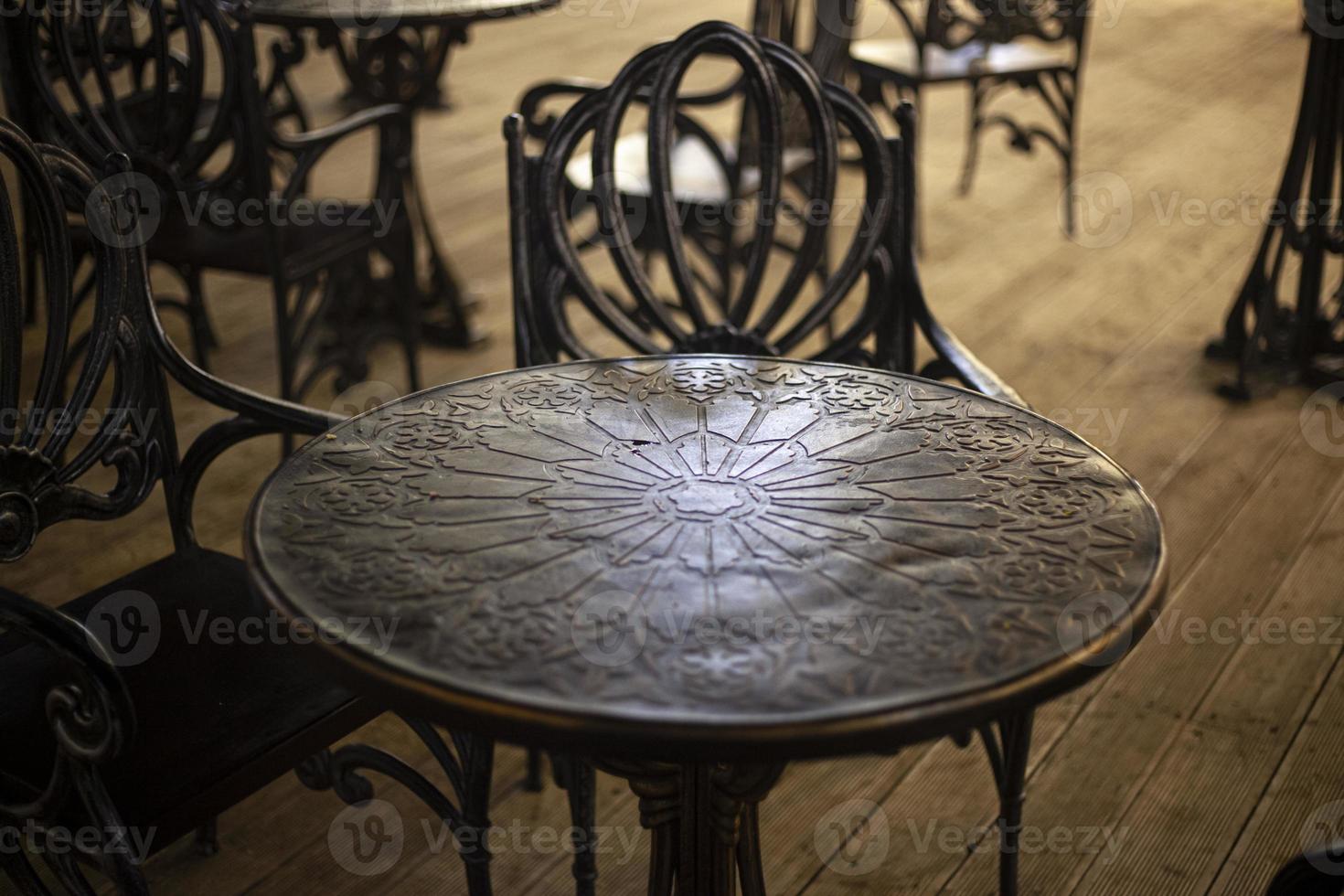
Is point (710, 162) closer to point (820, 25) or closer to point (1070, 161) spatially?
point (820, 25)

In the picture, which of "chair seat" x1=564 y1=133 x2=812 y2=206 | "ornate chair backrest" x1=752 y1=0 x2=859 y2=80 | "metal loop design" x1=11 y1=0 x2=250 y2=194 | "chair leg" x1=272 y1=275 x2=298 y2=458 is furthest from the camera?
"ornate chair backrest" x1=752 y1=0 x2=859 y2=80

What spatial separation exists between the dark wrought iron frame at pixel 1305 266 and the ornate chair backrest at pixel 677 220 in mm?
1512

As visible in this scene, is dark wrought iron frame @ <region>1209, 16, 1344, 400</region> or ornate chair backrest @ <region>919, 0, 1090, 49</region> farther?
ornate chair backrest @ <region>919, 0, 1090, 49</region>

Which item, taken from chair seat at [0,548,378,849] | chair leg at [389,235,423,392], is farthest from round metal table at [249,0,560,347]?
chair seat at [0,548,378,849]

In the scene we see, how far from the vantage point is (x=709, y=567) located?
3.63 ft

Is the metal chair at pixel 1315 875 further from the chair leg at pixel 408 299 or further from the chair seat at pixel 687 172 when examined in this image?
the chair leg at pixel 408 299

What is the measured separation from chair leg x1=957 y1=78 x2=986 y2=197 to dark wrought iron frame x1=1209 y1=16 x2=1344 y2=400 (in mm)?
1066

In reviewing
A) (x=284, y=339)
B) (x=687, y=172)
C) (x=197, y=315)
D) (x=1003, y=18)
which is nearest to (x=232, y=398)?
(x=284, y=339)

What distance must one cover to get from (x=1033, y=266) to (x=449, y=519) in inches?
122

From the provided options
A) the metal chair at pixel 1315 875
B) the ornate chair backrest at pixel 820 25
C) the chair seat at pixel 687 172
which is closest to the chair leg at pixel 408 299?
the chair seat at pixel 687 172

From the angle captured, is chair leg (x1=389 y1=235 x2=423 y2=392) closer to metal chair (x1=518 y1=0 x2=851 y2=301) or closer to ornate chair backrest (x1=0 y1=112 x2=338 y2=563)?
metal chair (x1=518 y1=0 x2=851 y2=301)

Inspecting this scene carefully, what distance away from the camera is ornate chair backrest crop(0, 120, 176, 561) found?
1.35 m

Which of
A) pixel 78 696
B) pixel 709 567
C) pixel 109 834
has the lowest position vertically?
pixel 109 834

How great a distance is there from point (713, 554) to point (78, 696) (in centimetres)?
56
